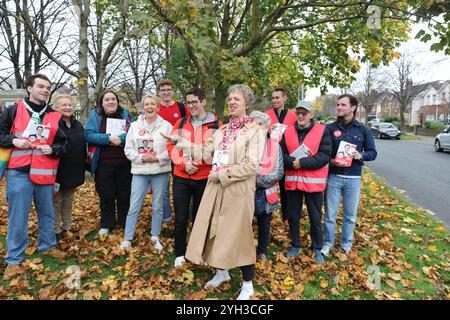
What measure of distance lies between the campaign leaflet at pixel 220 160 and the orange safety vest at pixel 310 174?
1215 millimetres

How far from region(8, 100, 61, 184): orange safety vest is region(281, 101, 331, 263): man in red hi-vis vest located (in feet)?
9.47

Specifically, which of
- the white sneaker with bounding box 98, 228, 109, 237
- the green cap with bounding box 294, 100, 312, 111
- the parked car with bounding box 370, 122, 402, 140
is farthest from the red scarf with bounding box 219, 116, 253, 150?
the parked car with bounding box 370, 122, 402, 140

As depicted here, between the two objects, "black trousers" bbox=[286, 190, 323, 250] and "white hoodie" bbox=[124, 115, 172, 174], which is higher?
"white hoodie" bbox=[124, 115, 172, 174]

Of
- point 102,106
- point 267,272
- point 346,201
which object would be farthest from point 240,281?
point 102,106

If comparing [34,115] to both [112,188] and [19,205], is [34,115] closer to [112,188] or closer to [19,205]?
[19,205]

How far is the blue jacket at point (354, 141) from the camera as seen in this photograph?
425cm

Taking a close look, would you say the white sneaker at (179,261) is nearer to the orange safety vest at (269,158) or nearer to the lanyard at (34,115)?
the orange safety vest at (269,158)

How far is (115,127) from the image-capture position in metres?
4.70

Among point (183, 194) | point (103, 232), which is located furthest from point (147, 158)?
point (103, 232)

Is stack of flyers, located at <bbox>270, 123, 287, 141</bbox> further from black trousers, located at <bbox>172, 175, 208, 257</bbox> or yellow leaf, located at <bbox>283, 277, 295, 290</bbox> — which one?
yellow leaf, located at <bbox>283, 277, 295, 290</bbox>

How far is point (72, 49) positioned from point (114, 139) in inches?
444

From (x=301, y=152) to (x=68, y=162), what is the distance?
10.3ft

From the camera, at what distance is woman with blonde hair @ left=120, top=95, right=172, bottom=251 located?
4.29 m

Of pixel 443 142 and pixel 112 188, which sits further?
pixel 443 142
